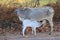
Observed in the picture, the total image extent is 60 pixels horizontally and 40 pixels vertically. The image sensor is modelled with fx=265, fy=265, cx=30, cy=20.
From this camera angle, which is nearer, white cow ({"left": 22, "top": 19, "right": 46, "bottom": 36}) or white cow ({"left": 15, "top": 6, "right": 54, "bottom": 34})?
white cow ({"left": 22, "top": 19, "right": 46, "bottom": 36})

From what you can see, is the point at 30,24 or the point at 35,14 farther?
the point at 35,14

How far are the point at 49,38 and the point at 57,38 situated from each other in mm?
323

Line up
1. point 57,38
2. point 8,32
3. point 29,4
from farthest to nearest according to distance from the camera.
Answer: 1. point 29,4
2. point 8,32
3. point 57,38

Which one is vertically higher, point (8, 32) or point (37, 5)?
point (37, 5)

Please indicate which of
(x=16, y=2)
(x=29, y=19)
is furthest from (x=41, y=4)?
(x=29, y=19)

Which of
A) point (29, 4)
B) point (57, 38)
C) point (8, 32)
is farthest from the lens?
point (29, 4)

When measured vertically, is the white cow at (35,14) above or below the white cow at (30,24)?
above

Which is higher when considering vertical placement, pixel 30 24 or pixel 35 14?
pixel 35 14

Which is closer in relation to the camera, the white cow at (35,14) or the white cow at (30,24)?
the white cow at (30,24)

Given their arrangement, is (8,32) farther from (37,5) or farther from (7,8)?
(37,5)

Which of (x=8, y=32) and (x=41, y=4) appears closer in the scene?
(x=8, y=32)

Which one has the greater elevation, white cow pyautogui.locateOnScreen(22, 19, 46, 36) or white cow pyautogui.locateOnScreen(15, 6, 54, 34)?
white cow pyautogui.locateOnScreen(15, 6, 54, 34)

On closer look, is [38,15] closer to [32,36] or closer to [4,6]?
[32,36]

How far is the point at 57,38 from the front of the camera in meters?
10.7
